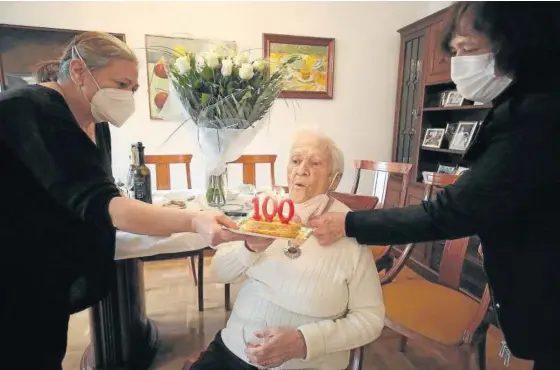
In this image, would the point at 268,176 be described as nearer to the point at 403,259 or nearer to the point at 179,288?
the point at 179,288

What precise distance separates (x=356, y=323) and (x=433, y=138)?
257 centimetres

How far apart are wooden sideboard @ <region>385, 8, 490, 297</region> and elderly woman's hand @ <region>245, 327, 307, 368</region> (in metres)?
2.19

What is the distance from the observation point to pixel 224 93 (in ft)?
5.36

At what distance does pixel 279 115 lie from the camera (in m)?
3.53

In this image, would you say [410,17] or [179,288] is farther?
[410,17]

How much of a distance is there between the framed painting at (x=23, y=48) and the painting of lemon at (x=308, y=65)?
1841mm

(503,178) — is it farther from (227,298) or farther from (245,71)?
(227,298)

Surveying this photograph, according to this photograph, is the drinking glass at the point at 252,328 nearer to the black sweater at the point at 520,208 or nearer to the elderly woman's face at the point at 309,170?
the elderly woman's face at the point at 309,170

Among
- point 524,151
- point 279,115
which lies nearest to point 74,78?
point 524,151

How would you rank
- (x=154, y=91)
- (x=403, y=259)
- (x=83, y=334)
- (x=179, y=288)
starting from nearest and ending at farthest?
(x=403, y=259)
(x=83, y=334)
(x=179, y=288)
(x=154, y=91)

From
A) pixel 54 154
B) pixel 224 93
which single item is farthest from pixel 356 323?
pixel 224 93

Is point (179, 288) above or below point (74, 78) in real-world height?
below

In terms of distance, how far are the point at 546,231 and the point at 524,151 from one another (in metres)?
0.20

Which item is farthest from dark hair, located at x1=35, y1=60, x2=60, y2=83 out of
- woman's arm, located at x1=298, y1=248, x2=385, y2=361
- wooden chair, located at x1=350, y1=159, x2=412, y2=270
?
wooden chair, located at x1=350, y1=159, x2=412, y2=270
